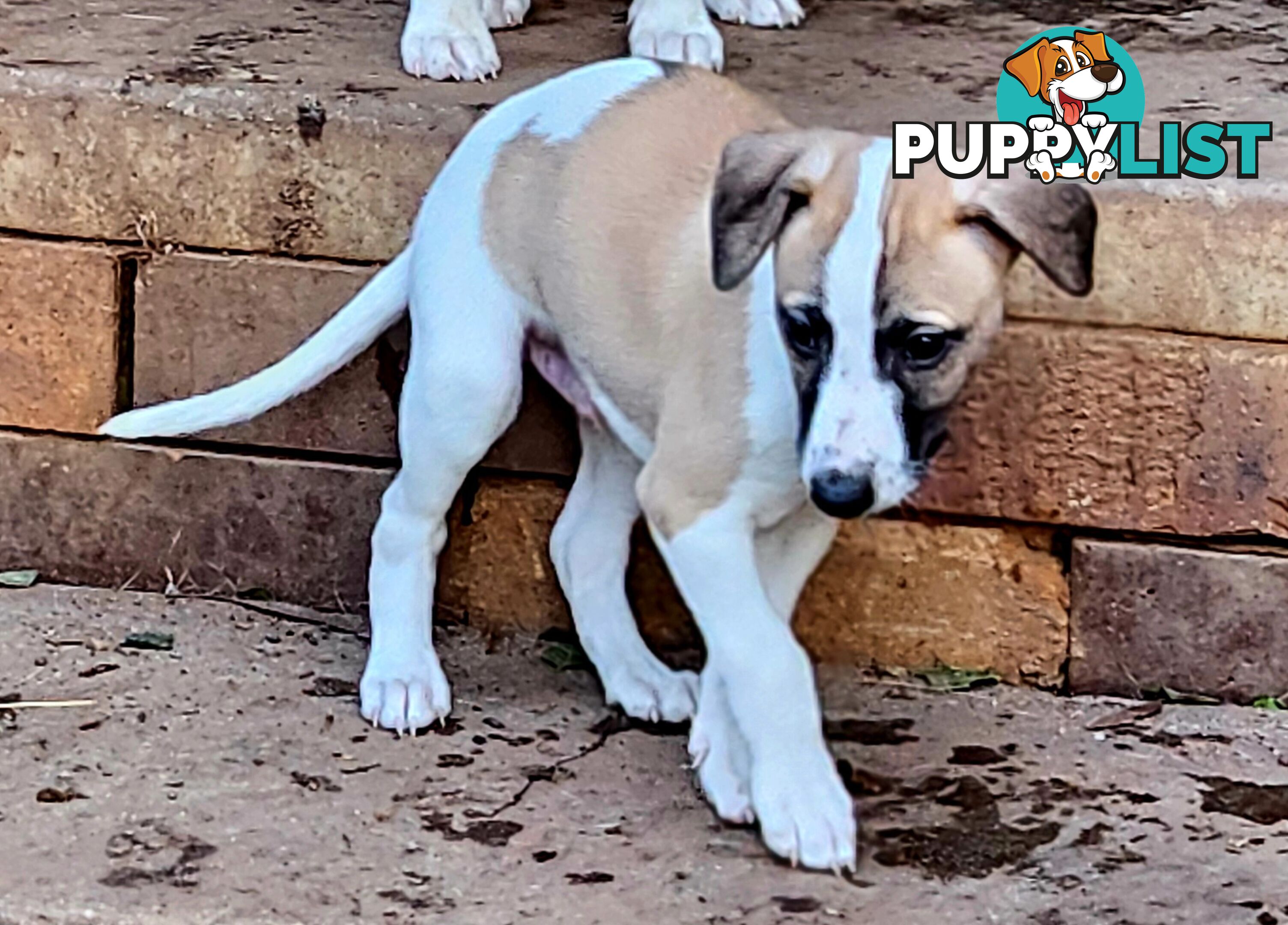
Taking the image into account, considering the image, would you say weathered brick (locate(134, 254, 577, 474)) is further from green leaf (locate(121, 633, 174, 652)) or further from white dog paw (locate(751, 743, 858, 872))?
white dog paw (locate(751, 743, 858, 872))

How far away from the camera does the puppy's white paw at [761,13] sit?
4824mm

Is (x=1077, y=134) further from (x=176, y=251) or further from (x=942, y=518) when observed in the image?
(x=176, y=251)

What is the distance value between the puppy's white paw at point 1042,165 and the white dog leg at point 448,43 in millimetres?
1152

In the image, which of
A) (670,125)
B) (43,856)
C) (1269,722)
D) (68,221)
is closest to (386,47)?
(68,221)

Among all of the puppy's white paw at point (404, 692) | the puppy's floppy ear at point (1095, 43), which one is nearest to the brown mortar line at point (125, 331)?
the puppy's white paw at point (404, 692)

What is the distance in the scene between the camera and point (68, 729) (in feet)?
12.2

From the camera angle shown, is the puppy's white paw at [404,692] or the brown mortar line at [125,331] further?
the brown mortar line at [125,331]

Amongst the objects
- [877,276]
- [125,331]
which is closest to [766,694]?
[877,276]

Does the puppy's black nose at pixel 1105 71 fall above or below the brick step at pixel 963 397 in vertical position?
above

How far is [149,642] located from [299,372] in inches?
24.3

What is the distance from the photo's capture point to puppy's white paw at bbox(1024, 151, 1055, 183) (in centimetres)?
359

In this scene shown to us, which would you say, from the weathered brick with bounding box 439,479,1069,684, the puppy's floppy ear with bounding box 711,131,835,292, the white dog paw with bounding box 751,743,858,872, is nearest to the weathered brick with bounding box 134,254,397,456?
the weathered brick with bounding box 439,479,1069,684

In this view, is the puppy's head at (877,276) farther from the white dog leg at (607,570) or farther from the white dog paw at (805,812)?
the white dog leg at (607,570)

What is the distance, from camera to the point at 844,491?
2.99m
